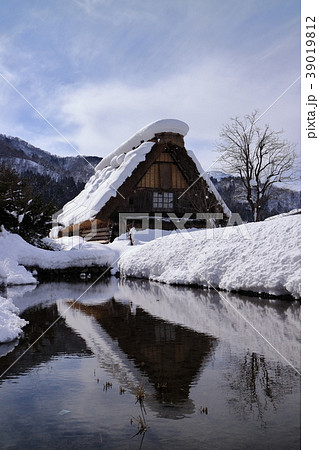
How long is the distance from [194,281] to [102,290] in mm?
3182

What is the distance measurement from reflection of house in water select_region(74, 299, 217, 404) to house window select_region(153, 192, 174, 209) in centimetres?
2203

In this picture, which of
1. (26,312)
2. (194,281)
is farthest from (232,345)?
(194,281)

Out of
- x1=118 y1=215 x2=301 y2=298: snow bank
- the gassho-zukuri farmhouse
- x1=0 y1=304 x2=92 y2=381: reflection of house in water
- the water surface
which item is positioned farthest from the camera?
the gassho-zukuri farmhouse

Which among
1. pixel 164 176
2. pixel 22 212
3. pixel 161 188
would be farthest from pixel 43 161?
pixel 22 212

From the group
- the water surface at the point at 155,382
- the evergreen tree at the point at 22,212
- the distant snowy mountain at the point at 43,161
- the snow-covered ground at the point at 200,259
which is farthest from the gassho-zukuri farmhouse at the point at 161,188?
the distant snowy mountain at the point at 43,161

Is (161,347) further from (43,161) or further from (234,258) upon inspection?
(43,161)

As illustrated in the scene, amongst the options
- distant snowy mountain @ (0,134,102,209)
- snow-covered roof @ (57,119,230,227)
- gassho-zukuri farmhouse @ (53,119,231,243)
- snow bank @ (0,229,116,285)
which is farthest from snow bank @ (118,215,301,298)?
distant snowy mountain @ (0,134,102,209)

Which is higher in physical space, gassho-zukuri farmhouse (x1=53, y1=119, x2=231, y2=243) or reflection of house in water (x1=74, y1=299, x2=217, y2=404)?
gassho-zukuri farmhouse (x1=53, y1=119, x2=231, y2=243)

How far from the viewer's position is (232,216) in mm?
30094

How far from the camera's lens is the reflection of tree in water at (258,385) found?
3.46 metres

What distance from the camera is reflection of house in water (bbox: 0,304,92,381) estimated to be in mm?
4836

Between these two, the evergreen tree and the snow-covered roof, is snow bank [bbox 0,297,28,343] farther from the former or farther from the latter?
the snow-covered roof

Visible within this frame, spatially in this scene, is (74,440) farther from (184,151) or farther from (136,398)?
→ (184,151)
